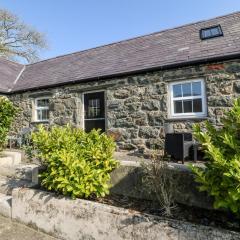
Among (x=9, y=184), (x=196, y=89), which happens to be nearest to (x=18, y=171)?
(x=9, y=184)

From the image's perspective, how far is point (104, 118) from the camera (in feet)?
32.9

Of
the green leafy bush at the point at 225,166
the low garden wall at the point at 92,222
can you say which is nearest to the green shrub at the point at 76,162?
the low garden wall at the point at 92,222

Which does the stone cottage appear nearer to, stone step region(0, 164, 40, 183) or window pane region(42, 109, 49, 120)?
window pane region(42, 109, 49, 120)

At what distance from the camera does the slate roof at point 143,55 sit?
8.26 meters

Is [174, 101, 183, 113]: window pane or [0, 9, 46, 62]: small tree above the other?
[0, 9, 46, 62]: small tree

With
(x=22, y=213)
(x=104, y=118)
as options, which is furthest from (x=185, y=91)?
(x=22, y=213)

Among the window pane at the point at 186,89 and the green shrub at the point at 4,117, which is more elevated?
the window pane at the point at 186,89

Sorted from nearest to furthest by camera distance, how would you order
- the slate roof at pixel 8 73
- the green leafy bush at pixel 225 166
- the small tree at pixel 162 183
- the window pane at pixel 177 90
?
the green leafy bush at pixel 225 166 → the small tree at pixel 162 183 → the window pane at pixel 177 90 → the slate roof at pixel 8 73

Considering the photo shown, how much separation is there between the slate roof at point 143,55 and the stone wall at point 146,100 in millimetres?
363

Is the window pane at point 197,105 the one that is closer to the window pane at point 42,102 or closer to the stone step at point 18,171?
the stone step at point 18,171

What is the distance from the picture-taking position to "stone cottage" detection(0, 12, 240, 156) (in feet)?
25.4

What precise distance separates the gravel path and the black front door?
635 cm

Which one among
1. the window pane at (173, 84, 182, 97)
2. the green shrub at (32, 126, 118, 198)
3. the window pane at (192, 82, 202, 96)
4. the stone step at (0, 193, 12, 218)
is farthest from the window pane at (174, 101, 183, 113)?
the stone step at (0, 193, 12, 218)

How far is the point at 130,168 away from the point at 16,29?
29552mm
